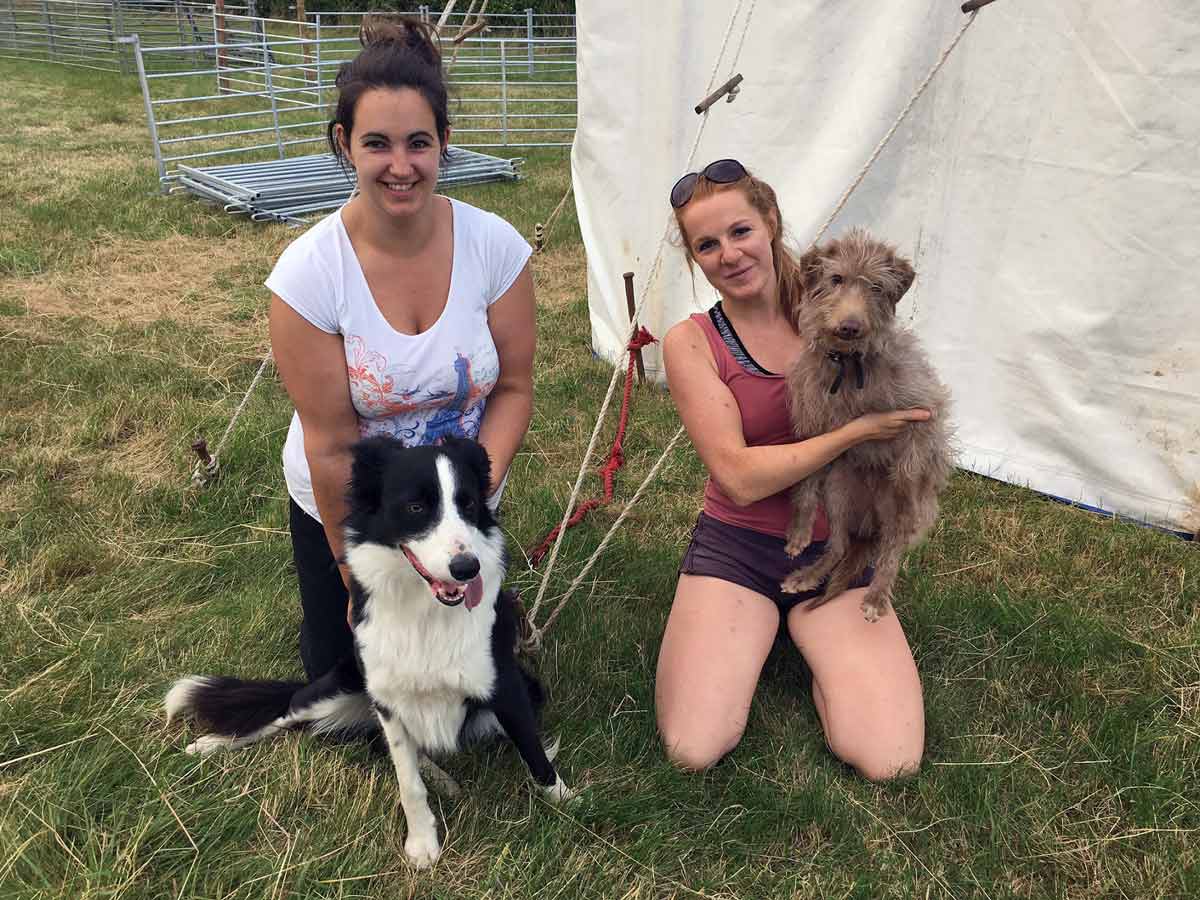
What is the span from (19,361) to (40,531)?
2.26 m

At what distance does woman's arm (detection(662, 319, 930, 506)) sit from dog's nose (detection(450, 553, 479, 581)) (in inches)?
42.7

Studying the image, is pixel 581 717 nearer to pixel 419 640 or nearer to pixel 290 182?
pixel 419 640

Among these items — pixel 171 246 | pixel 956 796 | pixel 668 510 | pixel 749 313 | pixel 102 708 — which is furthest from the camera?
pixel 171 246

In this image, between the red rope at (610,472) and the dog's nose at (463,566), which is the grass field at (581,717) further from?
the dog's nose at (463,566)

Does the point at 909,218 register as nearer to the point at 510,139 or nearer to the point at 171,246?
the point at 171,246

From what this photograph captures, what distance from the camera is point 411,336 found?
2590 millimetres

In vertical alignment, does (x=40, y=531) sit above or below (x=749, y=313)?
below

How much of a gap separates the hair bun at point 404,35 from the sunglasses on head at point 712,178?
86 cm

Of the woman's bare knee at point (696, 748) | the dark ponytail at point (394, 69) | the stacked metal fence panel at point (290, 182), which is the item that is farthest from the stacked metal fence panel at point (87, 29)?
the woman's bare knee at point (696, 748)

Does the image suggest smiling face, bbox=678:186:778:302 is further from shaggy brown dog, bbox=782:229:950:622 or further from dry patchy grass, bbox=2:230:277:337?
dry patchy grass, bbox=2:230:277:337

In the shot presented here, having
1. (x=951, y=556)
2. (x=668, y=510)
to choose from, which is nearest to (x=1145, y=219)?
(x=951, y=556)

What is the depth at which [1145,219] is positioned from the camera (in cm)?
382

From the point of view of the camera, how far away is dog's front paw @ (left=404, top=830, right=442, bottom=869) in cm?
237

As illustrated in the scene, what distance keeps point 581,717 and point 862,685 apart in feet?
3.12
